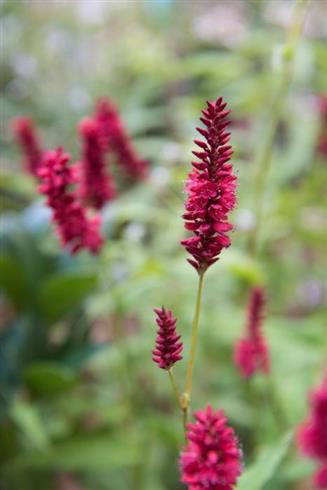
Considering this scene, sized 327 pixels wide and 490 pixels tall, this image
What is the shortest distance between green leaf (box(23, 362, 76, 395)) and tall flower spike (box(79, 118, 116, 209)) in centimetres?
41

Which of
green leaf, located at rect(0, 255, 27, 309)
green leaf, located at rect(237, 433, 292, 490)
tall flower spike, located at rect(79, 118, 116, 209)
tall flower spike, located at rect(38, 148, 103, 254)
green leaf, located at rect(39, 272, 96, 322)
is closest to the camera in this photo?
green leaf, located at rect(237, 433, 292, 490)

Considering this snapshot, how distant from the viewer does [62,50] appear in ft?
13.5

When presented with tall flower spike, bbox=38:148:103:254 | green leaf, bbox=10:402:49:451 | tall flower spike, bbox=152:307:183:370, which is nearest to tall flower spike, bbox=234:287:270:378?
tall flower spike, bbox=38:148:103:254

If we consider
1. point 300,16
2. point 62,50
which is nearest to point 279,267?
point 300,16

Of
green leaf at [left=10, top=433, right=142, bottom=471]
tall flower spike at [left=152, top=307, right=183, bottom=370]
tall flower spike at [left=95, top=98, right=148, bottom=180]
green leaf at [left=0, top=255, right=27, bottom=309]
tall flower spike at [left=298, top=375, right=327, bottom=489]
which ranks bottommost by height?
tall flower spike at [left=152, top=307, right=183, bottom=370]

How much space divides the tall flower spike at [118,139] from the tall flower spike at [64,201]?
374 mm

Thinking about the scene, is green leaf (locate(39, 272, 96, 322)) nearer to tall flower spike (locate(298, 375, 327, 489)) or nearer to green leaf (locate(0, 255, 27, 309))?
green leaf (locate(0, 255, 27, 309))

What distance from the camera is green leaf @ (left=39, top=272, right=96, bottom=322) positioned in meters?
1.44

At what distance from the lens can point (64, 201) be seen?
0.86 m

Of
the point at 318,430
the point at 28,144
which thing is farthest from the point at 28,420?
the point at 318,430

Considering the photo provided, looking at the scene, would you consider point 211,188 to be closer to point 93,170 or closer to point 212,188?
point 212,188

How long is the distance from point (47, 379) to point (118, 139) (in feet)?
1.70

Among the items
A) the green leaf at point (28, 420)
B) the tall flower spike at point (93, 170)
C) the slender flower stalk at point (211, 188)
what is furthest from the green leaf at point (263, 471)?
the green leaf at point (28, 420)

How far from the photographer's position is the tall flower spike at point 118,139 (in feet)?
4.33
